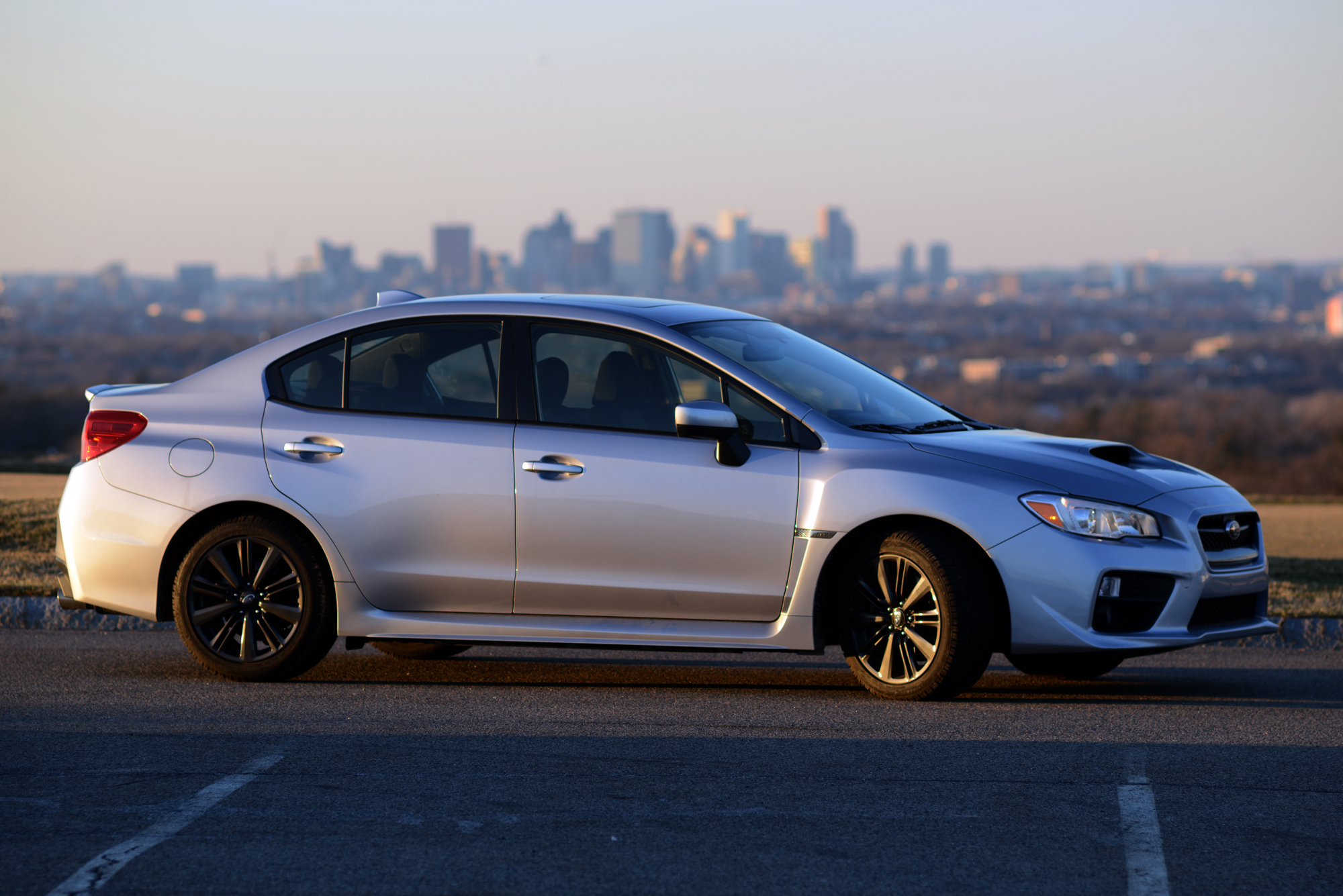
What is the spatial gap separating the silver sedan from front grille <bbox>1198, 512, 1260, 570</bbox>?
18 mm

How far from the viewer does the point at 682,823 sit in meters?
4.52

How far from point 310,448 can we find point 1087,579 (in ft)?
11.3

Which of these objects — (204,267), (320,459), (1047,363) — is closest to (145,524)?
(320,459)

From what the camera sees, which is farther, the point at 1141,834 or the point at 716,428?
the point at 716,428

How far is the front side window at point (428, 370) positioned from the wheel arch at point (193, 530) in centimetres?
61

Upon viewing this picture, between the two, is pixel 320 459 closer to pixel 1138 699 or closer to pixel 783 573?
pixel 783 573

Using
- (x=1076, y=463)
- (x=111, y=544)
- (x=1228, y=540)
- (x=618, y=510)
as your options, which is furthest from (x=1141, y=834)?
(x=111, y=544)

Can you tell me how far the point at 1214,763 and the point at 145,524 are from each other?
4711 millimetres

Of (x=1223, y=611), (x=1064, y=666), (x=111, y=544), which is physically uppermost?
(x=111, y=544)

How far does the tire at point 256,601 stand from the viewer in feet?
22.2

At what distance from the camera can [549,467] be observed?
6.50 m

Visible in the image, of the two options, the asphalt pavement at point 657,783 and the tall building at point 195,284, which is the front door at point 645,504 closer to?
the asphalt pavement at point 657,783

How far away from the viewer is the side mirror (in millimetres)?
6199

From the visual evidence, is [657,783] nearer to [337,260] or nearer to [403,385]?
[403,385]
